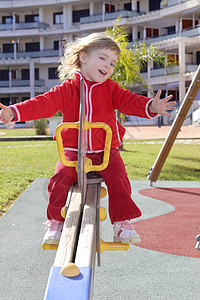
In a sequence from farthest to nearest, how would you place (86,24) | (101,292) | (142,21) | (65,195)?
(86,24) < (142,21) < (101,292) < (65,195)

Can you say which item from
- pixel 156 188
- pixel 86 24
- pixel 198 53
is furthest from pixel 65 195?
pixel 86 24

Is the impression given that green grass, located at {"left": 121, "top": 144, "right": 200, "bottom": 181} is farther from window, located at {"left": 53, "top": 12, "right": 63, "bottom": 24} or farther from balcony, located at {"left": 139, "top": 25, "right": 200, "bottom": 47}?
window, located at {"left": 53, "top": 12, "right": 63, "bottom": 24}

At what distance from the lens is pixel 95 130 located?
221 cm

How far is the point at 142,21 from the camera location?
36.2 meters

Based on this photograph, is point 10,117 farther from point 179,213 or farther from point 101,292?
point 179,213

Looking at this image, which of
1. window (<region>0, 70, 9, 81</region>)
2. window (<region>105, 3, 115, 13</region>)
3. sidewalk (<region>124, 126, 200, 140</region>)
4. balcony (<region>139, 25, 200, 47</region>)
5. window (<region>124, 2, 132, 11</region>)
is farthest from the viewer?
window (<region>0, 70, 9, 81</region>)

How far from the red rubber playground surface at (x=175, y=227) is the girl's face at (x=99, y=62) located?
1.55 m

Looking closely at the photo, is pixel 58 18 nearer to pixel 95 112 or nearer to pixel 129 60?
pixel 129 60

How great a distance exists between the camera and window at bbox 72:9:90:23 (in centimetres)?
4072

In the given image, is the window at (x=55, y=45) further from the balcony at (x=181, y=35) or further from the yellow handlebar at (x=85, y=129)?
the yellow handlebar at (x=85, y=129)

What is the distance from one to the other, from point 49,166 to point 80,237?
6958 millimetres

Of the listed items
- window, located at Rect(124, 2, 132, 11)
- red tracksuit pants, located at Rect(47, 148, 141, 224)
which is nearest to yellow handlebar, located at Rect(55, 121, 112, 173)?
red tracksuit pants, located at Rect(47, 148, 141, 224)

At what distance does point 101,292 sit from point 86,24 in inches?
1529

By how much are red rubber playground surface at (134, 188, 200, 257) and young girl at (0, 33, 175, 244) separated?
1.17 metres
